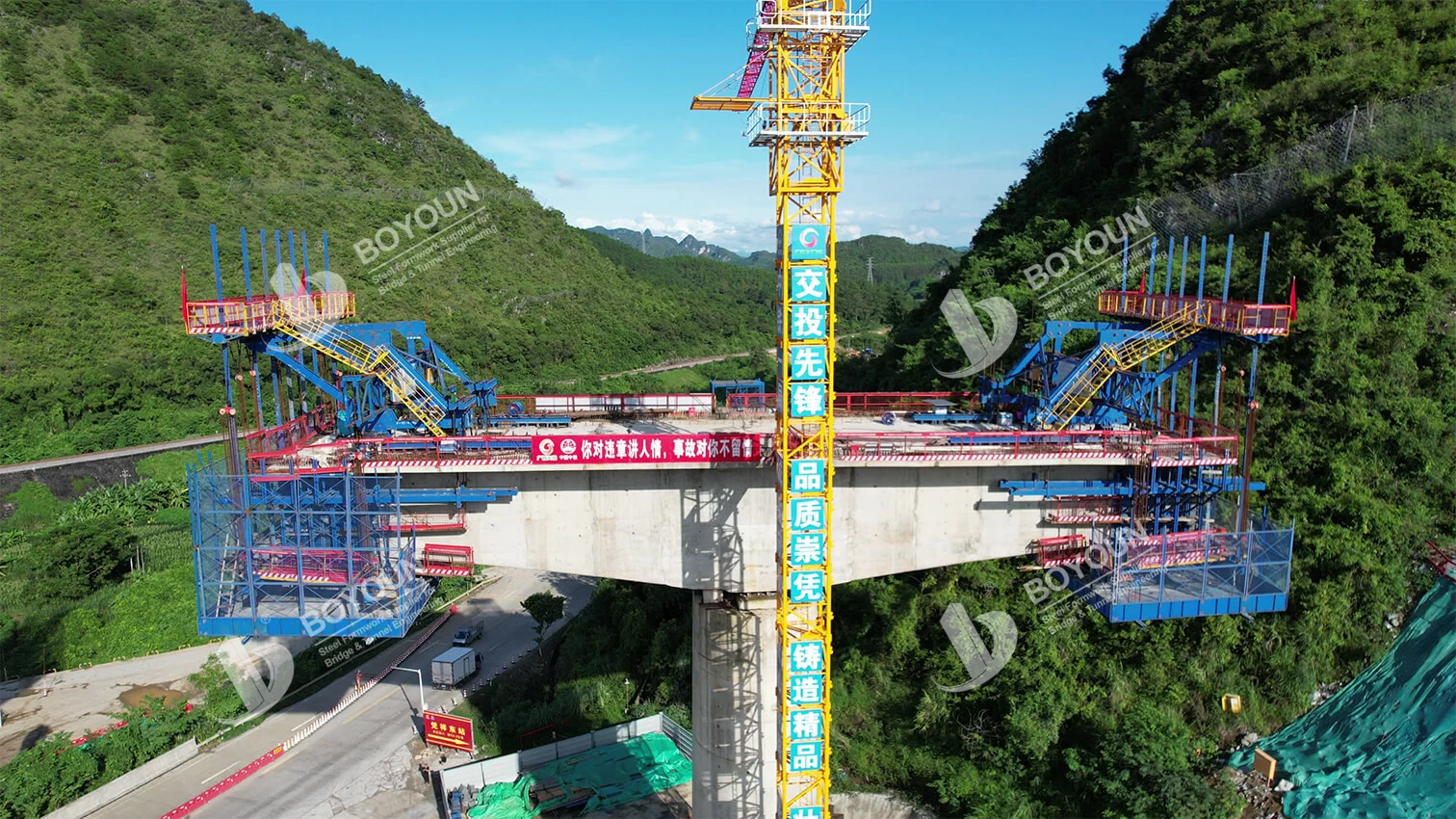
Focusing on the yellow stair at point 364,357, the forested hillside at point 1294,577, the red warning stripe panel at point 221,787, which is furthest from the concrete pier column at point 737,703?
the red warning stripe panel at point 221,787

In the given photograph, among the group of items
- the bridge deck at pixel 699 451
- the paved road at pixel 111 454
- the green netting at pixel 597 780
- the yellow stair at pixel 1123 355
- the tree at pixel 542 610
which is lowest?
the green netting at pixel 597 780

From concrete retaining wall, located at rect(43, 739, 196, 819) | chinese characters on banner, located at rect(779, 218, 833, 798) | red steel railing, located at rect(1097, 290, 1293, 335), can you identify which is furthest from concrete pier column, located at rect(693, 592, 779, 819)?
concrete retaining wall, located at rect(43, 739, 196, 819)

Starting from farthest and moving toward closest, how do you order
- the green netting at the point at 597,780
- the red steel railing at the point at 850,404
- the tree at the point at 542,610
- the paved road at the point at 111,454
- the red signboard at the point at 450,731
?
the paved road at the point at 111,454 → the tree at the point at 542,610 → the red signboard at the point at 450,731 → the green netting at the point at 597,780 → the red steel railing at the point at 850,404

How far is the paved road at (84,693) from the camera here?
3488 centimetres

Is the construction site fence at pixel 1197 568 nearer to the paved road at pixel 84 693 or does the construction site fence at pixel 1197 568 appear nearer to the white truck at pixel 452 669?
the white truck at pixel 452 669

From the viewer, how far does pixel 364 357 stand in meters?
22.3

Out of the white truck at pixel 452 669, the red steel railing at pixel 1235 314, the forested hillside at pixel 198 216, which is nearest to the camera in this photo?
the red steel railing at pixel 1235 314

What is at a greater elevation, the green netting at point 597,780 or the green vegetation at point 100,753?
the green vegetation at point 100,753

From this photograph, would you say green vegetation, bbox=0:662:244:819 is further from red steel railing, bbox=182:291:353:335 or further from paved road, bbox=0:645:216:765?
red steel railing, bbox=182:291:353:335

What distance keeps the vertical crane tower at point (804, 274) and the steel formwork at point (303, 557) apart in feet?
27.7

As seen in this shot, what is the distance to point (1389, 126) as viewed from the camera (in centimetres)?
3178

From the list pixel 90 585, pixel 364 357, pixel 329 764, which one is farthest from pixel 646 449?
pixel 90 585

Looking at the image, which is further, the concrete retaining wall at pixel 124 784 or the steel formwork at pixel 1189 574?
the concrete retaining wall at pixel 124 784

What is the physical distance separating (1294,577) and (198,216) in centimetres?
8306
